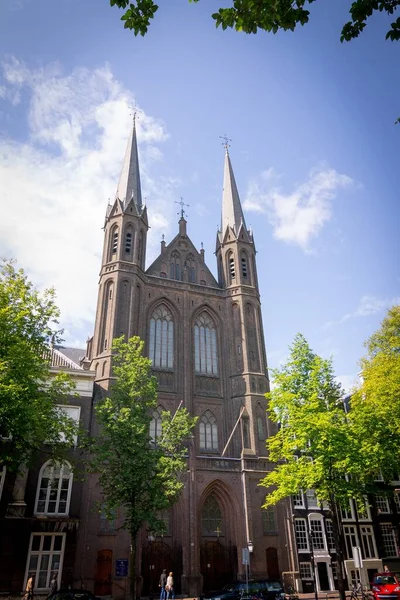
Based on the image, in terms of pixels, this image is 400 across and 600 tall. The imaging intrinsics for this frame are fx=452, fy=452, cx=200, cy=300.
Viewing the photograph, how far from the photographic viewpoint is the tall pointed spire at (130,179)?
44938mm

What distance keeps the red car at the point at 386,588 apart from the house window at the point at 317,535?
32.6 ft

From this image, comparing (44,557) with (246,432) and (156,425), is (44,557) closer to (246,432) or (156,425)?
(156,425)

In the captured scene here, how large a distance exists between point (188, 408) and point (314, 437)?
46.4 feet

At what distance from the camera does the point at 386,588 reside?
22.9 metres

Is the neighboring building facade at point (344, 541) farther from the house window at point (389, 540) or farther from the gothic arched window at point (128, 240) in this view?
the gothic arched window at point (128, 240)

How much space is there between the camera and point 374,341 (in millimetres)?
33969

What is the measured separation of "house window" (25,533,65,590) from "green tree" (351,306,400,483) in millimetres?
18517

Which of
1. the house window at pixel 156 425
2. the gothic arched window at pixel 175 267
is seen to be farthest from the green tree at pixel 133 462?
the gothic arched window at pixel 175 267

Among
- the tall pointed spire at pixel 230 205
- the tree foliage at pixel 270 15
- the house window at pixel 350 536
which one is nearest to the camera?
the tree foliage at pixel 270 15

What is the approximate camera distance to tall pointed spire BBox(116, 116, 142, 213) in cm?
4494

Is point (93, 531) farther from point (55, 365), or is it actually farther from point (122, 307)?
point (122, 307)

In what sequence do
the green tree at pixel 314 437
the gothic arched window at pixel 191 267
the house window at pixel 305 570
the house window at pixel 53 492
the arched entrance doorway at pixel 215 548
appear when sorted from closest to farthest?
the green tree at pixel 314 437, the house window at pixel 53 492, the arched entrance doorway at pixel 215 548, the house window at pixel 305 570, the gothic arched window at pixel 191 267

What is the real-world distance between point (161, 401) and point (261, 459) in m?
9.03

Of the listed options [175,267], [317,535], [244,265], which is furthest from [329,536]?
[175,267]
